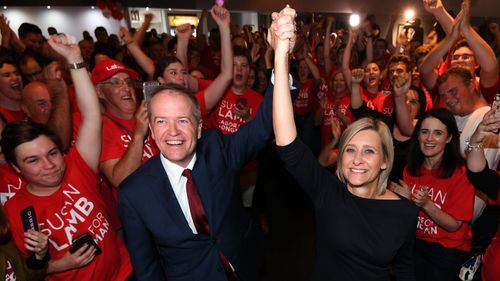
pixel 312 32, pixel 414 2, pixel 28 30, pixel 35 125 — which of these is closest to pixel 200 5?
pixel 312 32

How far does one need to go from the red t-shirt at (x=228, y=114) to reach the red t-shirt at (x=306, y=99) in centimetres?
142

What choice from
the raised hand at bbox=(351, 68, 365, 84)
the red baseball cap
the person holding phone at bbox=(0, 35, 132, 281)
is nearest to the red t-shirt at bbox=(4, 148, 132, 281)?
the person holding phone at bbox=(0, 35, 132, 281)

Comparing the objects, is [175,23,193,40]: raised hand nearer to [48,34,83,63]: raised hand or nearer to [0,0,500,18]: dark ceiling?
[48,34,83,63]: raised hand

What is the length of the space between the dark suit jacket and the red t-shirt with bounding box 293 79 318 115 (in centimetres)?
325

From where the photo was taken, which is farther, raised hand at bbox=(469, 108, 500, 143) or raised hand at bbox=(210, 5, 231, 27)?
raised hand at bbox=(210, 5, 231, 27)

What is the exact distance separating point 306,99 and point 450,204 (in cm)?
301

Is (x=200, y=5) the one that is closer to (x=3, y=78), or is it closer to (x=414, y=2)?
(x=414, y=2)

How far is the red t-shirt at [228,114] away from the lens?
3449mm

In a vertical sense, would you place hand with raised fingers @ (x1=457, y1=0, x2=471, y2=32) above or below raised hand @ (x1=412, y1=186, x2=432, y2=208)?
above

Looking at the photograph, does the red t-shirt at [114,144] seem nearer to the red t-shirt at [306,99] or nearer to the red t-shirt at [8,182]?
the red t-shirt at [8,182]

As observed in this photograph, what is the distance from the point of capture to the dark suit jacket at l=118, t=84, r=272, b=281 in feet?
5.14

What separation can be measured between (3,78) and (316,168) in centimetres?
258

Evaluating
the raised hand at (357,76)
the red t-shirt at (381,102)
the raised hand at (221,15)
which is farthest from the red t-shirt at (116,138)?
the red t-shirt at (381,102)

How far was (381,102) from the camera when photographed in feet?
12.9
